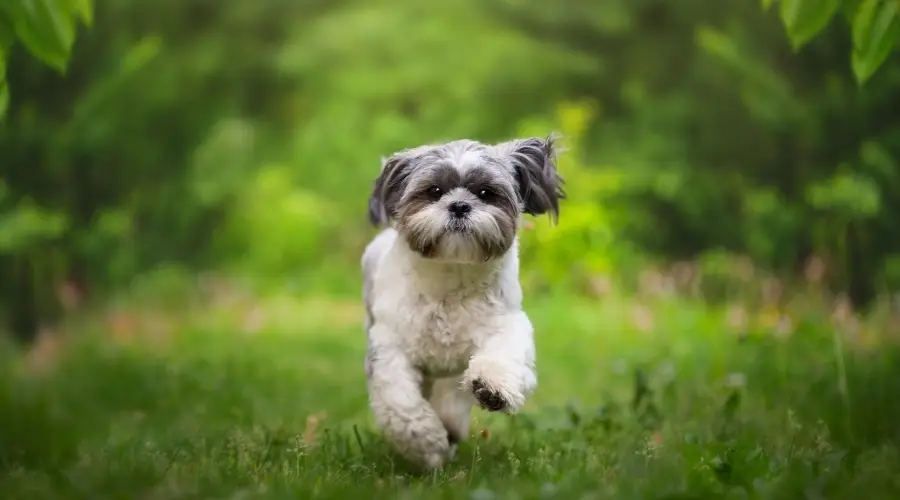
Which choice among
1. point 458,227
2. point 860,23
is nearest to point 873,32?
point 860,23

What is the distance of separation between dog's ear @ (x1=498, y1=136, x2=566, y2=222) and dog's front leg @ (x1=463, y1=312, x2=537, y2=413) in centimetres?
51

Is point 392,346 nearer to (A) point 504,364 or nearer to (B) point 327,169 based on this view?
(A) point 504,364

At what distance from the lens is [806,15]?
11.9 feet

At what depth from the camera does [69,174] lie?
909 cm

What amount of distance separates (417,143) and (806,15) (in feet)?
30.5

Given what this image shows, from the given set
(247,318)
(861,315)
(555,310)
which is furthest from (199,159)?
(861,315)

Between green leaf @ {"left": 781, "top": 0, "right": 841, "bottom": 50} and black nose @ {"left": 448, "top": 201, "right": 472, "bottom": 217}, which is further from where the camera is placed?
black nose @ {"left": 448, "top": 201, "right": 472, "bottom": 217}

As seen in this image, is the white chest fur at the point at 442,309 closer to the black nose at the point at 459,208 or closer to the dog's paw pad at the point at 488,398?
the black nose at the point at 459,208

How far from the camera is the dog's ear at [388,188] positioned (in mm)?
4406

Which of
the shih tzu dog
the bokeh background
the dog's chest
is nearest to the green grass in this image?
the bokeh background

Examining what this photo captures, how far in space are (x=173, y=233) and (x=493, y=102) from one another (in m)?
4.48

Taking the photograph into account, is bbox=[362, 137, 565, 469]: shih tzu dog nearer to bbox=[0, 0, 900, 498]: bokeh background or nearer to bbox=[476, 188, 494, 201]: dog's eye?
bbox=[476, 188, 494, 201]: dog's eye

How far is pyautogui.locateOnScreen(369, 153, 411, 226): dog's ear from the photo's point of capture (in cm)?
441

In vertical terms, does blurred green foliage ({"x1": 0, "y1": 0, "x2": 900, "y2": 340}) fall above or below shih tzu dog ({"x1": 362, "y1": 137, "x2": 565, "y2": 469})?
above
